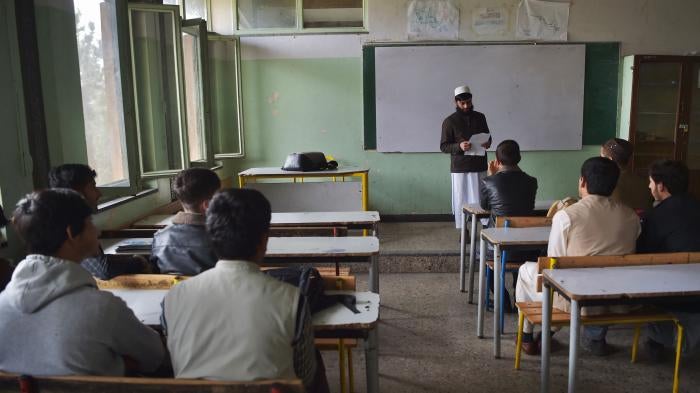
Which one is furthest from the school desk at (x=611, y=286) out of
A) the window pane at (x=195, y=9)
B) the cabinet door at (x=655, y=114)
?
the window pane at (x=195, y=9)

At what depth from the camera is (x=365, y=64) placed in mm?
5582

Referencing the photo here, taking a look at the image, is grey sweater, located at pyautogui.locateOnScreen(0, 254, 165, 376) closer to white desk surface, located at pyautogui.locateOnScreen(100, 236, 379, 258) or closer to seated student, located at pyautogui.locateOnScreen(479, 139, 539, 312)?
white desk surface, located at pyautogui.locateOnScreen(100, 236, 379, 258)

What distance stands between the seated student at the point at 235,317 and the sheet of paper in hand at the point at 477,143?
352 cm

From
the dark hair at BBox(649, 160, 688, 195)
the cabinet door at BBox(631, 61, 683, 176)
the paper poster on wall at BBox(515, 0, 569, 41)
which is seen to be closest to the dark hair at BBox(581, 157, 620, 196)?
the dark hair at BBox(649, 160, 688, 195)

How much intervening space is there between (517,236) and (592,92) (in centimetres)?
362

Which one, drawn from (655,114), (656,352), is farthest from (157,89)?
(655,114)

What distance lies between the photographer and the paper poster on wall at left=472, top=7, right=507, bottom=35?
5.47 meters

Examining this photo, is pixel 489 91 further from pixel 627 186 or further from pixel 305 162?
pixel 627 186

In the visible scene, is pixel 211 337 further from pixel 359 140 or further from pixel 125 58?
pixel 359 140

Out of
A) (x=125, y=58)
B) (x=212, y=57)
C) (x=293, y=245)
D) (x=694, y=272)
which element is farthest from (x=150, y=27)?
(x=694, y=272)

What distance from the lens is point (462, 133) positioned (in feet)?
15.3

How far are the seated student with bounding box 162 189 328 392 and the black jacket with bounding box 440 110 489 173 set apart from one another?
Answer: 3582 mm

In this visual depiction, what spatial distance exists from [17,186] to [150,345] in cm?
169

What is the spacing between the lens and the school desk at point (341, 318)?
5.32ft
